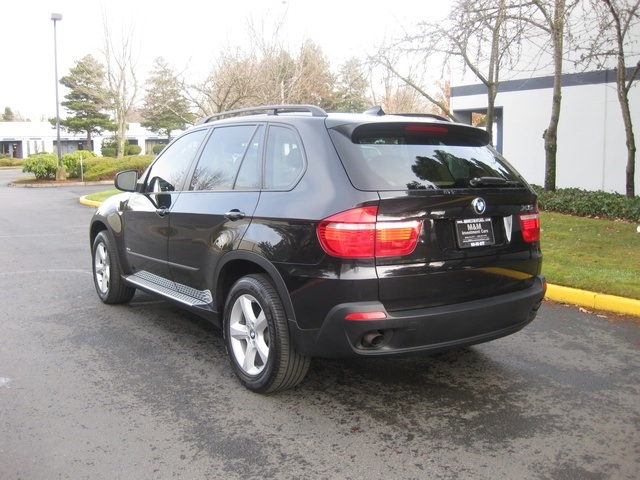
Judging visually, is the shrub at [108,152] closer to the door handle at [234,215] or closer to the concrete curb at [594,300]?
Result: the concrete curb at [594,300]

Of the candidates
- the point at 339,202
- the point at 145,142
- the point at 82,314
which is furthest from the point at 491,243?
the point at 145,142

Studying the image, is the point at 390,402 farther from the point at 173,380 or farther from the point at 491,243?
the point at 173,380

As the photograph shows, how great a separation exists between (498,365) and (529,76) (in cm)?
1344

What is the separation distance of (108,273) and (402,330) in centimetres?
377

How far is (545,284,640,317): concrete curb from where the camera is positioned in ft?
19.2

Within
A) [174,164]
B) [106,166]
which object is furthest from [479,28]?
[106,166]

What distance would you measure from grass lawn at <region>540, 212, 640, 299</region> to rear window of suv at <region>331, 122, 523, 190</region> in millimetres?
2975

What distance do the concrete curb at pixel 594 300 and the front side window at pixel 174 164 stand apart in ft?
13.3

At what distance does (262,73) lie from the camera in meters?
19.8

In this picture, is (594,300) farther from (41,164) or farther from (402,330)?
(41,164)

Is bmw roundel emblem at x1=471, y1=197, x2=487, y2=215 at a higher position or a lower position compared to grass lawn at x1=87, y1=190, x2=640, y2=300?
higher

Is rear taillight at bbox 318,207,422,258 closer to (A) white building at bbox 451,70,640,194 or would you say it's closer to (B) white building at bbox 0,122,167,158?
(A) white building at bbox 451,70,640,194

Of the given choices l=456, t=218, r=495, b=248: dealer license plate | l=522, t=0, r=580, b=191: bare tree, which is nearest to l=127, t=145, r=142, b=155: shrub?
l=522, t=0, r=580, b=191: bare tree

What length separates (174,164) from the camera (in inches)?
208
